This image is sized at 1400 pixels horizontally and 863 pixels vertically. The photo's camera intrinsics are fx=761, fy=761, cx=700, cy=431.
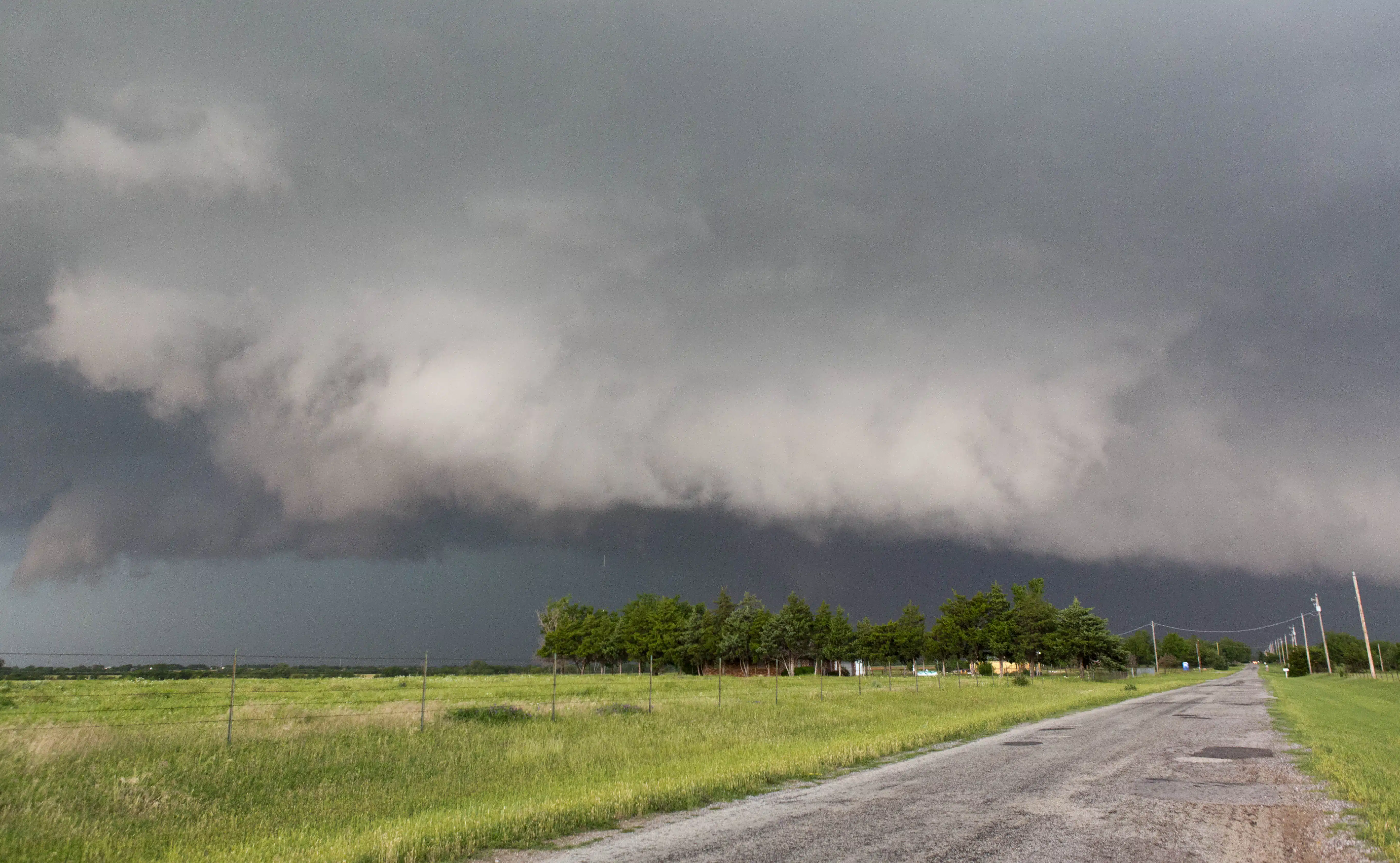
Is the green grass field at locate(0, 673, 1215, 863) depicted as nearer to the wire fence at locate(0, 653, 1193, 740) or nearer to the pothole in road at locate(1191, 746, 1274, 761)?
the wire fence at locate(0, 653, 1193, 740)

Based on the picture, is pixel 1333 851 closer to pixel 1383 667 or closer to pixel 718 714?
pixel 718 714

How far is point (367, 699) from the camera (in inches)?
1419

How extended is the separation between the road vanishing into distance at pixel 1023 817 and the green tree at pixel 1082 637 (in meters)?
83.7

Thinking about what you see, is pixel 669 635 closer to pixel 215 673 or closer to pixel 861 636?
pixel 861 636

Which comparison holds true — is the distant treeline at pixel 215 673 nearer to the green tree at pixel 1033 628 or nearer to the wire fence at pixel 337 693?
the wire fence at pixel 337 693

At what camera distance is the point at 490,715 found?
26.2m

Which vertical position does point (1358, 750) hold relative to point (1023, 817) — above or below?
below

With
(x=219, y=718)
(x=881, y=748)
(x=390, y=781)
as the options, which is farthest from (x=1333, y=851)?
(x=219, y=718)

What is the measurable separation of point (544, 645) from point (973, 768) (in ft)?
363

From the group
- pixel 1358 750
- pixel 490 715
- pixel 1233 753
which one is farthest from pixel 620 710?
pixel 1358 750

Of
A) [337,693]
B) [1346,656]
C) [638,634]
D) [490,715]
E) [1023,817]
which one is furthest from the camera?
[1346,656]

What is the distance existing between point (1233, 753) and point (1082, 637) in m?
85.8

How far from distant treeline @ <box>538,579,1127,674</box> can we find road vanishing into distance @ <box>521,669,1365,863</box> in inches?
3124

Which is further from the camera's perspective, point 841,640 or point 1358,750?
point 841,640
